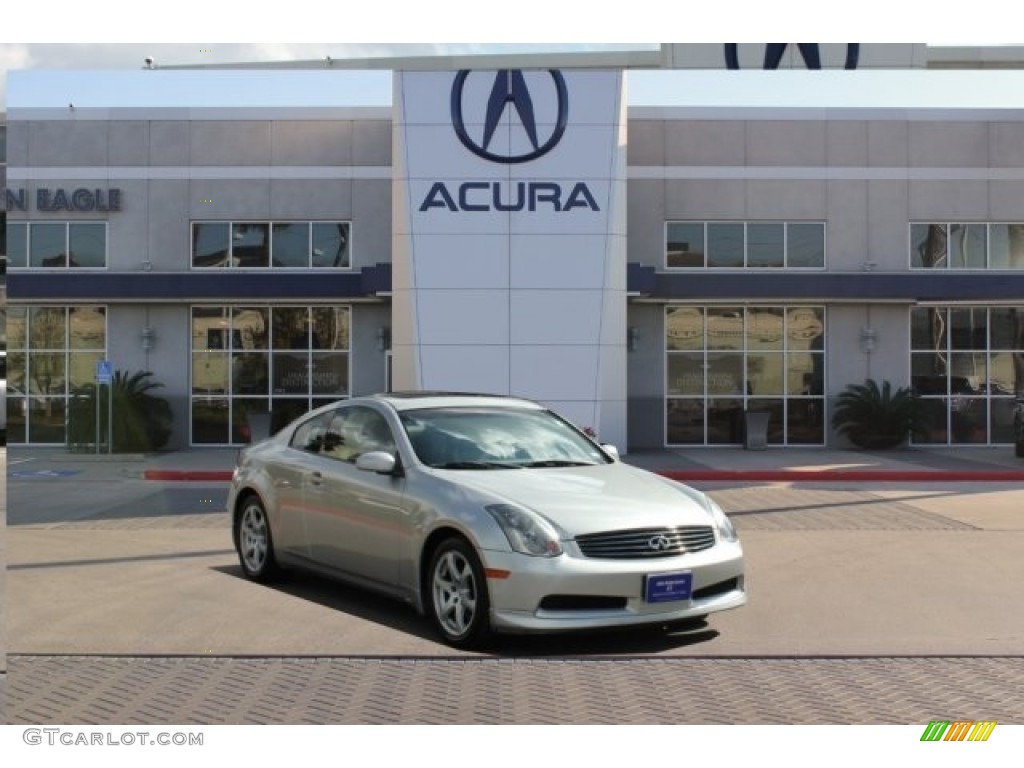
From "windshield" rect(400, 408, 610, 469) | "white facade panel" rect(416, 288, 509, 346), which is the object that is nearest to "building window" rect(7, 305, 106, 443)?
"white facade panel" rect(416, 288, 509, 346)

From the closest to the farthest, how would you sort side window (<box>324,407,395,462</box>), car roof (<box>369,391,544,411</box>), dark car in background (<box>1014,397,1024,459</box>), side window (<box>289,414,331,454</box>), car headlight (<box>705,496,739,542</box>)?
1. car headlight (<box>705,496,739,542</box>)
2. side window (<box>324,407,395,462</box>)
3. car roof (<box>369,391,544,411</box>)
4. side window (<box>289,414,331,454</box>)
5. dark car in background (<box>1014,397,1024,459</box>)

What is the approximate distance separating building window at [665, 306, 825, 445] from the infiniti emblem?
67.5 feet

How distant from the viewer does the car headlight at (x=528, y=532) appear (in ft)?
20.7

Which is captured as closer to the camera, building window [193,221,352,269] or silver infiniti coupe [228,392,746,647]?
silver infiniti coupe [228,392,746,647]

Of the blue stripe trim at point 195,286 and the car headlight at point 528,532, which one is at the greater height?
the blue stripe trim at point 195,286

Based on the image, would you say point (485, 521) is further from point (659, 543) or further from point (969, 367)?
point (969, 367)

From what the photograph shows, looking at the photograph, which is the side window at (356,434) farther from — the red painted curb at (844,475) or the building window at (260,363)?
the building window at (260,363)

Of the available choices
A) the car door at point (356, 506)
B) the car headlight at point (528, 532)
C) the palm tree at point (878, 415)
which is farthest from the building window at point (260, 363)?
the car headlight at point (528, 532)

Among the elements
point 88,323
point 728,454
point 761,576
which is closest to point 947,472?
point 728,454

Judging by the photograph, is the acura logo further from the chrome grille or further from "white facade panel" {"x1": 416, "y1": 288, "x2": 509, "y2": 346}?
the chrome grille

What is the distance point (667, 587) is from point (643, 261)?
67.2 feet

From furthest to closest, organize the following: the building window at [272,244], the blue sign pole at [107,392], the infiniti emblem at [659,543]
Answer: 1. the building window at [272,244]
2. the blue sign pole at [107,392]
3. the infiniti emblem at [659,543]

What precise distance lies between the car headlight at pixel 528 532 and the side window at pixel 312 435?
231 centimetres
